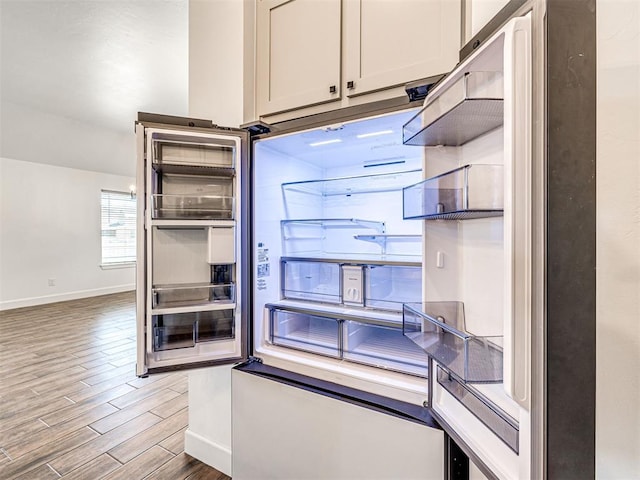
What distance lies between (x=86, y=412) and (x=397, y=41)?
9.88ft

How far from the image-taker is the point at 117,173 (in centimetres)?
622

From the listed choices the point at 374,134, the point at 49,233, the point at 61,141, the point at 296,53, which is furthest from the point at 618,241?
the point at 49,233

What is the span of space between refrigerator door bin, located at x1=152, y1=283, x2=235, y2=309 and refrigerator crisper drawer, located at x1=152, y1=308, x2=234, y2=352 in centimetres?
7

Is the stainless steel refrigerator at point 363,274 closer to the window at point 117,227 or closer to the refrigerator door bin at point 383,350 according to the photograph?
the refrigerator door bin at point 383,350

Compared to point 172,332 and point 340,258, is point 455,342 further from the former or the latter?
point 172,332

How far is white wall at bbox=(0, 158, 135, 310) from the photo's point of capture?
15.9ft

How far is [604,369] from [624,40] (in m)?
0.74

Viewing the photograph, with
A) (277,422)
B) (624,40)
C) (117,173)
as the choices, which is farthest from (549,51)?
(117,173)

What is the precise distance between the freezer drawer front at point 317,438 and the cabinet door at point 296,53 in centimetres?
119

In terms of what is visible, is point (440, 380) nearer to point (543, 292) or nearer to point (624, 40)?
point (543, 292)

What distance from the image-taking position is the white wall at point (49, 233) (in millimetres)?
4836

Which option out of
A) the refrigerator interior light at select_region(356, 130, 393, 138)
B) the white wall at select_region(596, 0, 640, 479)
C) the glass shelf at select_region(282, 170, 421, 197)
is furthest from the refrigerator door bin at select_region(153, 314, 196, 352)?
the white wall at select_region(596, 0, 640, 479)

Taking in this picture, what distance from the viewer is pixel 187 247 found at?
147cm

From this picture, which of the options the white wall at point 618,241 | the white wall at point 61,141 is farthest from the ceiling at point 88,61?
the white wall at point 618,241
